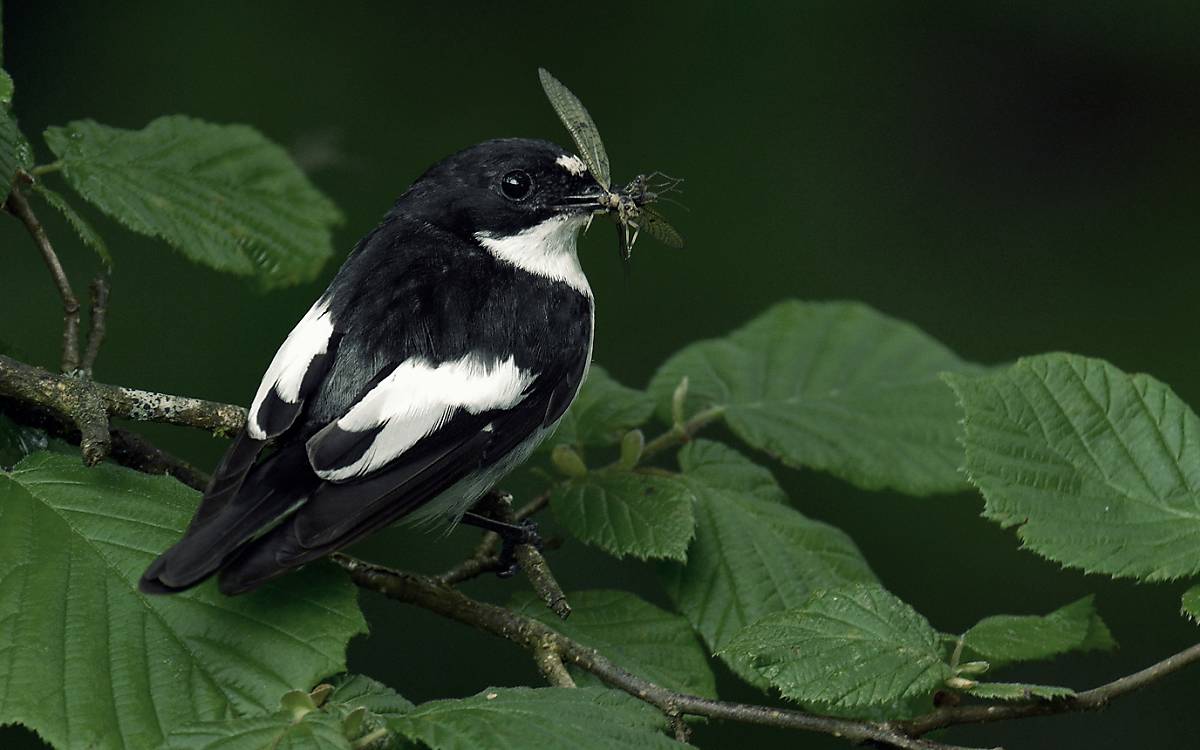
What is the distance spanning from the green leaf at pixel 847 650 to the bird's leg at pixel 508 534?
508mm

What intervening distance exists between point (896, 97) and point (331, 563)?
5178 millimetres

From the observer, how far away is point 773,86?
6062 mm

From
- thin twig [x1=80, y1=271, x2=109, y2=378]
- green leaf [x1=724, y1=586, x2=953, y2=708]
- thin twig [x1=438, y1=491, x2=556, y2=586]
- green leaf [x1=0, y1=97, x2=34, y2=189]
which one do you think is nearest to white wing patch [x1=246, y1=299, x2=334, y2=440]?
thin twig [x1=80, y1=271, x2=109, y2=378]

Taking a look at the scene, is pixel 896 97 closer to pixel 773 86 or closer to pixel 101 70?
pixel 773 86

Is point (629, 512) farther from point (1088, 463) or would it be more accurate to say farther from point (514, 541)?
point (1088, 463)

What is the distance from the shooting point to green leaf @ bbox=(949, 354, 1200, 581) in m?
1.98

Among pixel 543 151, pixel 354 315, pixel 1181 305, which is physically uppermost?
pixel 543 151

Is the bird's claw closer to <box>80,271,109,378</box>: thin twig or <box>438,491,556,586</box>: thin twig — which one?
<box>438,491,556,586</box>: thin twig

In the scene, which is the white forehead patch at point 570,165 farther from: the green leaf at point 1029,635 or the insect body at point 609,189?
the green leaf at point 1029,635

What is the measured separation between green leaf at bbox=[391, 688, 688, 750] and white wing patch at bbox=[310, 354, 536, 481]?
0.65 meters

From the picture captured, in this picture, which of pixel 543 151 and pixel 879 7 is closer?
pixel 543 151

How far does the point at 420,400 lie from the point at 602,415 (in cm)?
40

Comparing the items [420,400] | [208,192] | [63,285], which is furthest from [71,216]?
[420,400]

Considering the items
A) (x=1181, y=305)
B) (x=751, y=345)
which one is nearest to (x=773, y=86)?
(x=1181, y=305)
